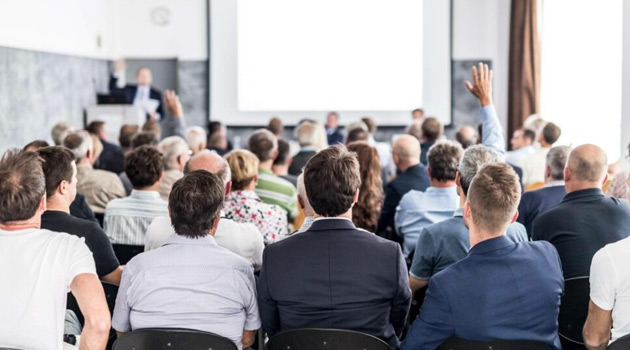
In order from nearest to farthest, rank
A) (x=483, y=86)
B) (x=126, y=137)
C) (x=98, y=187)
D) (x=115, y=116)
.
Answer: (x=483, y=86) < (x=98, y=187) < (x=126, y=137) < (x=115, y=116)

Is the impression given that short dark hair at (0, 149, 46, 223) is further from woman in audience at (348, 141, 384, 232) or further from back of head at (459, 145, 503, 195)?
woman in audience at (348, 141, 384, 232)

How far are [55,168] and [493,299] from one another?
75.4 inches

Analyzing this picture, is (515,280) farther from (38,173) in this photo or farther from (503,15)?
(503,15)

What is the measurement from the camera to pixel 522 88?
11.4 meters

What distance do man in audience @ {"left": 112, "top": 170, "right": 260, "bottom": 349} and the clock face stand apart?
9770mm

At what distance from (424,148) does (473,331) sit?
4.94 meters

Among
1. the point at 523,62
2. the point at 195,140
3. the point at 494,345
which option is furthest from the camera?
the point at 523,62

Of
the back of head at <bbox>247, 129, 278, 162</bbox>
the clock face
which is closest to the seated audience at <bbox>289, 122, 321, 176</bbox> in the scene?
the back of head at <bbox>247, 129, 278, 162</bbox>

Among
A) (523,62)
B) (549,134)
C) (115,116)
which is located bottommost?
(549,134)

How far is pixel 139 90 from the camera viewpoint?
11.8m

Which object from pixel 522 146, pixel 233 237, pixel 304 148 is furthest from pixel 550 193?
pixel 522 146

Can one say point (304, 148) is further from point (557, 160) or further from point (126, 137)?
point (557, 160)

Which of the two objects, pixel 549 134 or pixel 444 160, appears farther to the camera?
pixel 549 134

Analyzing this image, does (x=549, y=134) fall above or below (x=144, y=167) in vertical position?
Result: above
